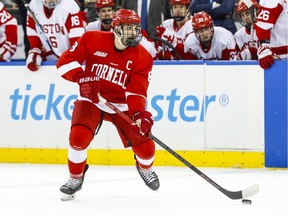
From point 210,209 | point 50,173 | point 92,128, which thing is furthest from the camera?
point 50,173

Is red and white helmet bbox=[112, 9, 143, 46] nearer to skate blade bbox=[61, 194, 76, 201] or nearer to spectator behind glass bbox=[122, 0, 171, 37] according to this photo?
skate blade bbox=[61, 194, 76, 201]

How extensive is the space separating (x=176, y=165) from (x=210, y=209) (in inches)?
66.7

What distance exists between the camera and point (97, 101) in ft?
15.5

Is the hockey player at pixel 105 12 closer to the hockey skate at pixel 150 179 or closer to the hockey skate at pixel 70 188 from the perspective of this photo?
the hockey skate at pixel 150 179

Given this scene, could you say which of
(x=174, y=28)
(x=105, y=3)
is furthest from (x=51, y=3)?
(x=174, y=28)

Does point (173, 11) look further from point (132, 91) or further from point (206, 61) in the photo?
point (132, 91)

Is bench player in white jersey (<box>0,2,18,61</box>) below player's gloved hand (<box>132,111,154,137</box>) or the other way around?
the other way around

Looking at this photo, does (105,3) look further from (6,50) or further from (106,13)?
(6,50)

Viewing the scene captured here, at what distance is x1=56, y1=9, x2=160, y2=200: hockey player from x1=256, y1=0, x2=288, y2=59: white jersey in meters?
1.46

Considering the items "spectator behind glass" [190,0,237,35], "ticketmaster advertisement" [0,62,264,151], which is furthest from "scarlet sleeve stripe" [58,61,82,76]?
"spectator behind glass" [190,0,237,35]

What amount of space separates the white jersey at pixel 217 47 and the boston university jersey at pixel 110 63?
1664 millimetres

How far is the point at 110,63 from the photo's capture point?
4.83m

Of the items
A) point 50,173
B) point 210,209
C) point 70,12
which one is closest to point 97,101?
point 210,209

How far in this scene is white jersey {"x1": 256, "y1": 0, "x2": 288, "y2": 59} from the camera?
6.03 metres
